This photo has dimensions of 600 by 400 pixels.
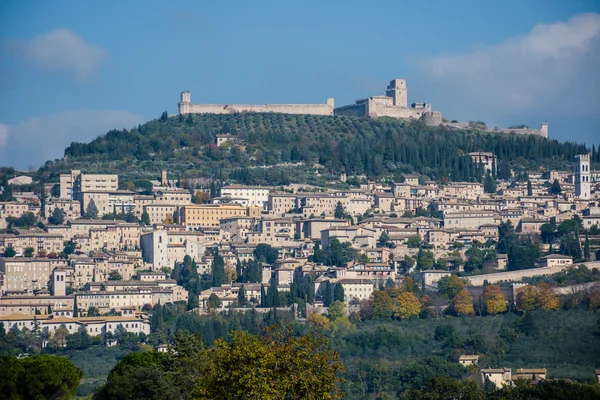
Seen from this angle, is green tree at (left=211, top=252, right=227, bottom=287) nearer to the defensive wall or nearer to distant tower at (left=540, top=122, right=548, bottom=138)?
the defensive wall

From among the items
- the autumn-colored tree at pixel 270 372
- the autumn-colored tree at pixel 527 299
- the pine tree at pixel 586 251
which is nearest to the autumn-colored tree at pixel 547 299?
the autumn-colored tree at pixel 527 299

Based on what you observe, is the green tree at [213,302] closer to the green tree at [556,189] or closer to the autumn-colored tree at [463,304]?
the autumn-colored tree at [463,304]

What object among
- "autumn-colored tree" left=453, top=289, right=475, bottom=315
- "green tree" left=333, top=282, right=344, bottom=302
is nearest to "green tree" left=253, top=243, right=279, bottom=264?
"green tree" left=333, top=282, right=344, bottom=302

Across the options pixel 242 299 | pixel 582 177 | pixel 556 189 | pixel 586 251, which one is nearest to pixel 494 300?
pixel 586 251

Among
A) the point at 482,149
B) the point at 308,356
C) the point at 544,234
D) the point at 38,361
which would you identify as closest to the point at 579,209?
the point at 544,234

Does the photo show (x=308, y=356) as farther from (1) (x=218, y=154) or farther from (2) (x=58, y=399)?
(1) (x=218, y=154)

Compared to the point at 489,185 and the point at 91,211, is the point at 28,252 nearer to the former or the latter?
the point at 91,211
